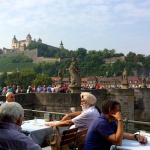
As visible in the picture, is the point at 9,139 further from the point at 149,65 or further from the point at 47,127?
the point at 149,65

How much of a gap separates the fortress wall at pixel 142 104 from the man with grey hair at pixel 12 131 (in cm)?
2565

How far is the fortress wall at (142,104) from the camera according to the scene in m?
28.2

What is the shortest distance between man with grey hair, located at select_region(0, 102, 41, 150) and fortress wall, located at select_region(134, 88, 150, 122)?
84.2 ft

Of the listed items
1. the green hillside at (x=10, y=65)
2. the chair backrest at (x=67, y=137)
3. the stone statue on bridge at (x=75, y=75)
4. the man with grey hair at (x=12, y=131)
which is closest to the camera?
the man with grey hair at (x=12, y=131)

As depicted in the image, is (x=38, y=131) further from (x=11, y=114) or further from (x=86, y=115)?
(x=11, y=114)

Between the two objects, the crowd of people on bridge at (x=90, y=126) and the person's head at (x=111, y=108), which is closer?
the crowd of people on bridge at (x=90, y=126)

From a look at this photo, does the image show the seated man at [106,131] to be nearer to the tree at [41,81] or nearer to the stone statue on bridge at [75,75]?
the stone statue on bridge at [75,75]

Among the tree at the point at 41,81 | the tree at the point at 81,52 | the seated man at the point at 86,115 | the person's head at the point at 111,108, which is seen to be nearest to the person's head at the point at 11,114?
the person's head at the point at 111,108

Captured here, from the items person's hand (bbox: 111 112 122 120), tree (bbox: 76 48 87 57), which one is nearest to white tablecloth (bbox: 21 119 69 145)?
person's hand (bbox: 111 112 122 120)

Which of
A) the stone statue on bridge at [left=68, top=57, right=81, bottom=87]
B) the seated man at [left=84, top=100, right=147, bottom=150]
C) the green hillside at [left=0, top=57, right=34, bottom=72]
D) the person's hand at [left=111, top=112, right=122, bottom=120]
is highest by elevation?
the green hillside at [left=0, top=57, right=34, bottom=72]

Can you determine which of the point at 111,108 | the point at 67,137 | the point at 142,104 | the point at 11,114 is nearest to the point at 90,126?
the point at 111,108

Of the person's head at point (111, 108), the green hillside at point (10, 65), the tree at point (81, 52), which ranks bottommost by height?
the person's head at point (111, 108)

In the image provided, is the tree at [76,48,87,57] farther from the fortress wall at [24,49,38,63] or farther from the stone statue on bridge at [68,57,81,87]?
the stone statue on bridge at [68,57,81,87]

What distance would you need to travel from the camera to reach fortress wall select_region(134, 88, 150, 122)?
28.2m
